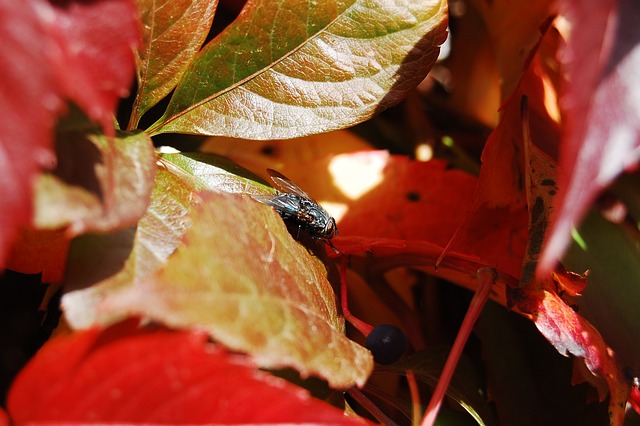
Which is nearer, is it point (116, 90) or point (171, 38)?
point (116, 90)

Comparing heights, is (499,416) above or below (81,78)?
below

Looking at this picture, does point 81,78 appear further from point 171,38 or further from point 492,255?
point 492,255

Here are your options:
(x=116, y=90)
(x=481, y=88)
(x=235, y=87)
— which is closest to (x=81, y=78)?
(x=116, y=90)

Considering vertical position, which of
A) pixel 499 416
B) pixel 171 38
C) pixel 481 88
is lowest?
→ pixel 499 416

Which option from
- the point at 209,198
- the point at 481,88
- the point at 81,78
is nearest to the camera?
the point at 81,78

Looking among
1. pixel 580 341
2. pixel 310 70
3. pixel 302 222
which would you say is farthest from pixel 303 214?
pixel 580 341

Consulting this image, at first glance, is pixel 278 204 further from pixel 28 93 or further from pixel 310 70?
pixel 28 93

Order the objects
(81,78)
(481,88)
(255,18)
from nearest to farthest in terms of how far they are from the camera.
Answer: (81,78) → (255,18) → (481,88)

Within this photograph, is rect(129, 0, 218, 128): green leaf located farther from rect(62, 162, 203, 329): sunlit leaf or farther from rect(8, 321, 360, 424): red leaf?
rect(8, 321, 360, 424): red leaf

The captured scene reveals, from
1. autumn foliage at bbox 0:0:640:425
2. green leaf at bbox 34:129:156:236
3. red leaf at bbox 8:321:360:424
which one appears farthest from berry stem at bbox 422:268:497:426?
green leaf at bbox 34:129:156:236
